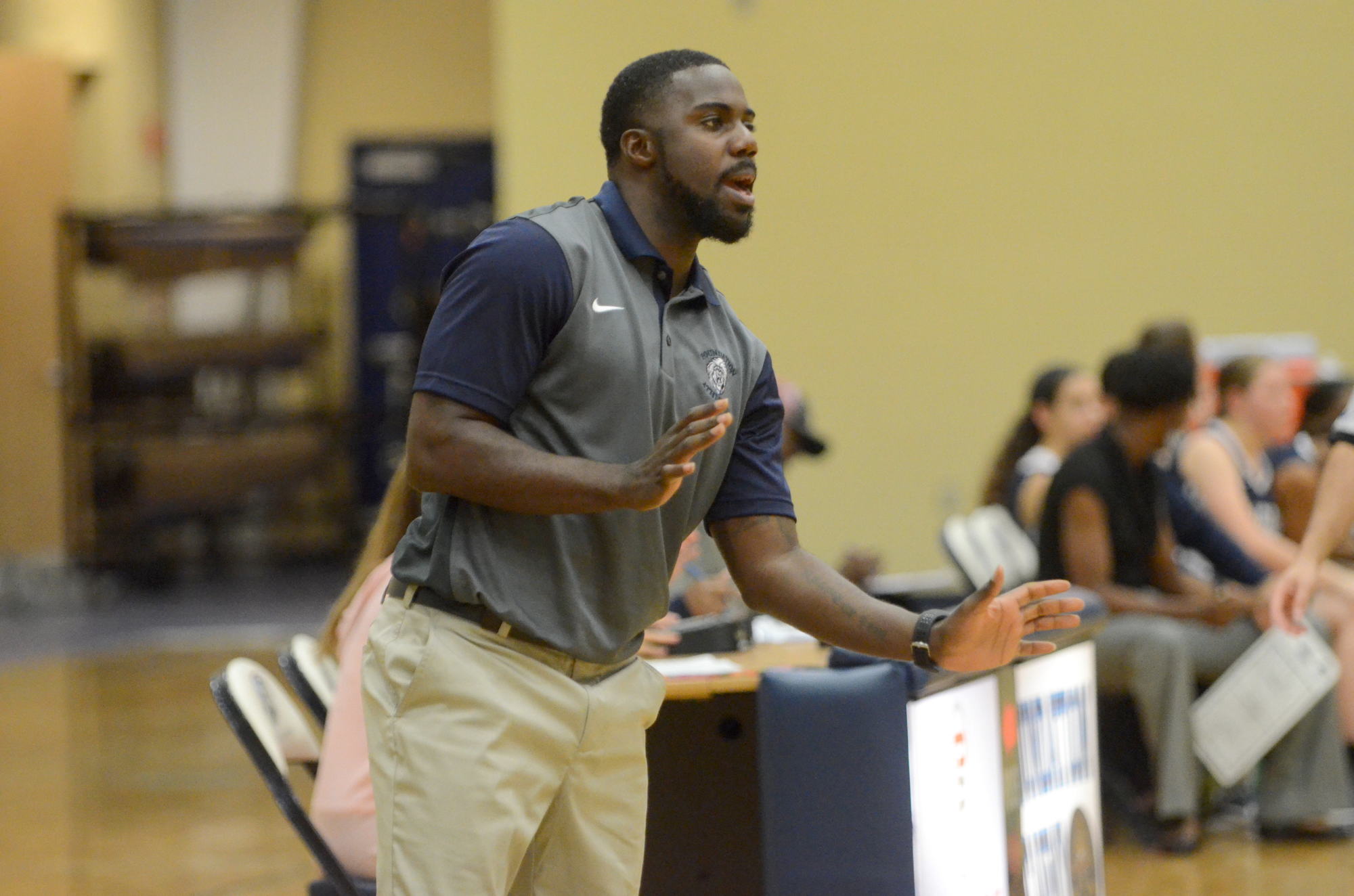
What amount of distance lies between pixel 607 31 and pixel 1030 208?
7.50ft

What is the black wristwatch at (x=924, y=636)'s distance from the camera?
7.25 feet

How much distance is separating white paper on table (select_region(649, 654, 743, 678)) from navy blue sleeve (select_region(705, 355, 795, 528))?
0.84 metres

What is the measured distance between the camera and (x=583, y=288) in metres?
2.05

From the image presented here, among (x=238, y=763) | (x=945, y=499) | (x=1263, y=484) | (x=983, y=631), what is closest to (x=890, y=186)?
(x=945, y=499)

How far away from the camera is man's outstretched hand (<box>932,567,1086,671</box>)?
6.98 feet

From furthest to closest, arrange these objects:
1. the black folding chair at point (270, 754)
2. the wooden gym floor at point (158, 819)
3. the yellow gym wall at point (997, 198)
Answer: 1. the yellow gym wall at point (997, 198)
2. the wooden gym floor at point (158, 819)
3. the black folding chair at point (270, 754)

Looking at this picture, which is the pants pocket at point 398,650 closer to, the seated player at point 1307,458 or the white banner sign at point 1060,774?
the white banner sign at point 1060,774

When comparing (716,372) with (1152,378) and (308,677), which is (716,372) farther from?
(1152,378)

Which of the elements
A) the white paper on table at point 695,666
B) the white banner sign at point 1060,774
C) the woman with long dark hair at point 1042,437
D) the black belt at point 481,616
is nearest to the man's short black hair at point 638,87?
the black belt at point 481,616

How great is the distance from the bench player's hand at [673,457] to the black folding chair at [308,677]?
1792mm

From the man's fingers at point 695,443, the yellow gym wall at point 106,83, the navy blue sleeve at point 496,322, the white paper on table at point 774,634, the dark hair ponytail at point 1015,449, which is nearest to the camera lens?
the man's fingers at point 695,443

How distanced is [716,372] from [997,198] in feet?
20.2

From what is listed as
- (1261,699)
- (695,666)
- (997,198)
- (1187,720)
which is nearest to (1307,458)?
(1261,699)

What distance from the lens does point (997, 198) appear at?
8.08 meters
